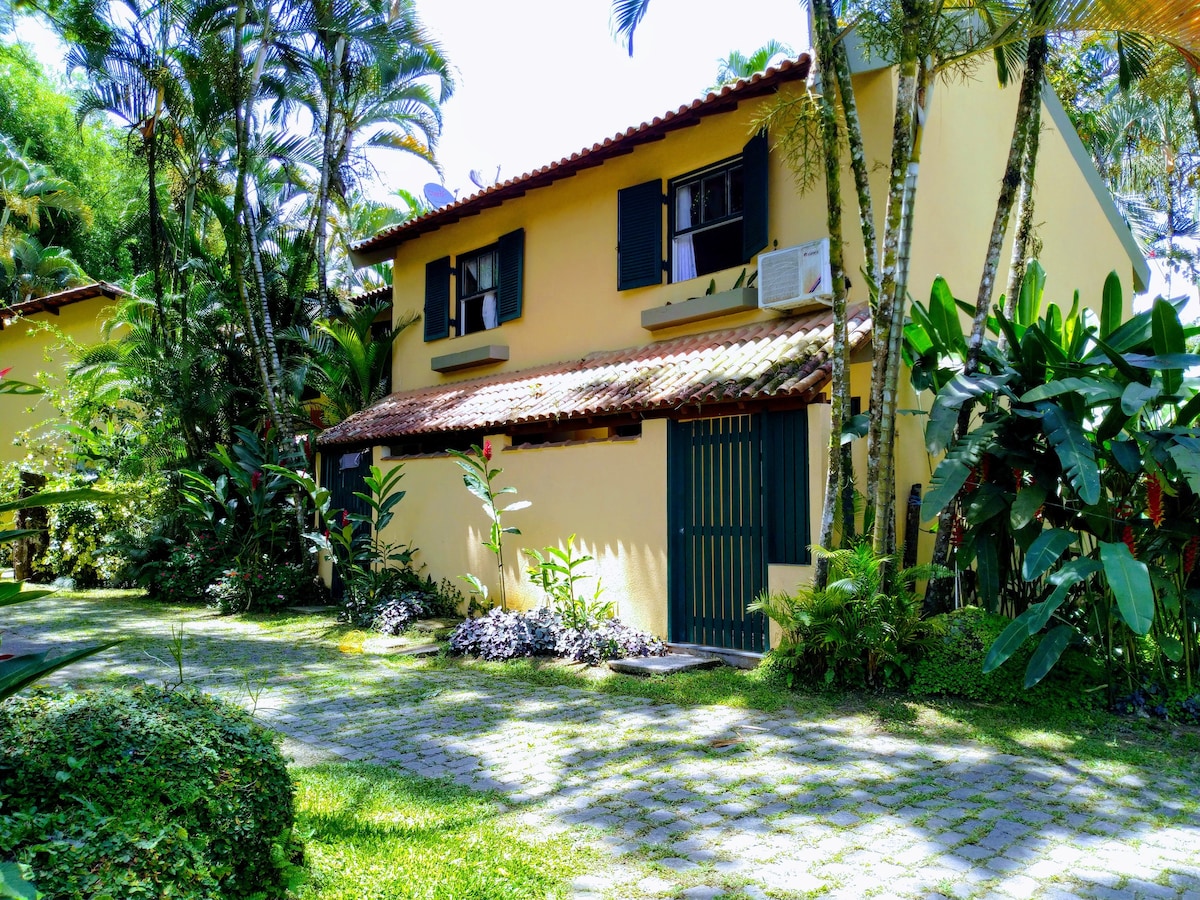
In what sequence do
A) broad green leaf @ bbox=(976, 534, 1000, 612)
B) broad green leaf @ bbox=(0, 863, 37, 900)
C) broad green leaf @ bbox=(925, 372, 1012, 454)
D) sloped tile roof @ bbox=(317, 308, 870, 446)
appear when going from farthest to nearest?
sloped tile roof @ bbox=(317, 308, 870, 446)
broad green leaf @ bbox=(976, 534, 1000, 612)
broad green leaf @ bbox=(925, 372, 1012, 454)
broad green leaf @ bbox=(0, 863, 37, 900)

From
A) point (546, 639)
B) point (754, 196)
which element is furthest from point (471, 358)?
point (546, 639)

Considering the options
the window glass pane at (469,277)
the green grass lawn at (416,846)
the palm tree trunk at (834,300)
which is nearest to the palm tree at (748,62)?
the window glass pane at (469,277)

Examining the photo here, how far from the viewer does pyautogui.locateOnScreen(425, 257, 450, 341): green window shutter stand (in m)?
14.1

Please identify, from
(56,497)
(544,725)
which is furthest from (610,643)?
(56,497)

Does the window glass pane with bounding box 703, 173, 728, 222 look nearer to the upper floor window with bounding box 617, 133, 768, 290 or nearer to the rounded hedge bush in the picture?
the upper floor window with bounding box 617, 133, 768, 290

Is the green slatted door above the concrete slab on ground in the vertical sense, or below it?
above

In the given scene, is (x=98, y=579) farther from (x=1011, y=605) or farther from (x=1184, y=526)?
(x=1184, y=526)

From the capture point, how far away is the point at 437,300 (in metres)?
14.3

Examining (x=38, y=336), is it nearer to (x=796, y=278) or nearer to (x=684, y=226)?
(x=684, y=226)

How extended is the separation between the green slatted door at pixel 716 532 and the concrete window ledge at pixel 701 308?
5.34ft

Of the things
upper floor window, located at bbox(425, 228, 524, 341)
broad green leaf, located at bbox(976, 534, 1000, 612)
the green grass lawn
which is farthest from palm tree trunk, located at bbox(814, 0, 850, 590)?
upper floor window, located at bbox(425, 228, 524, 341)

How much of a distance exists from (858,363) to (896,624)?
2.81 m

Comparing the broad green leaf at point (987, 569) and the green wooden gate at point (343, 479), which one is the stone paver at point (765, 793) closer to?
the broad green leaf at point (987, 569)

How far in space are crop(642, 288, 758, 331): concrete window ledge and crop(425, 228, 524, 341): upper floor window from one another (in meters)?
3.28
